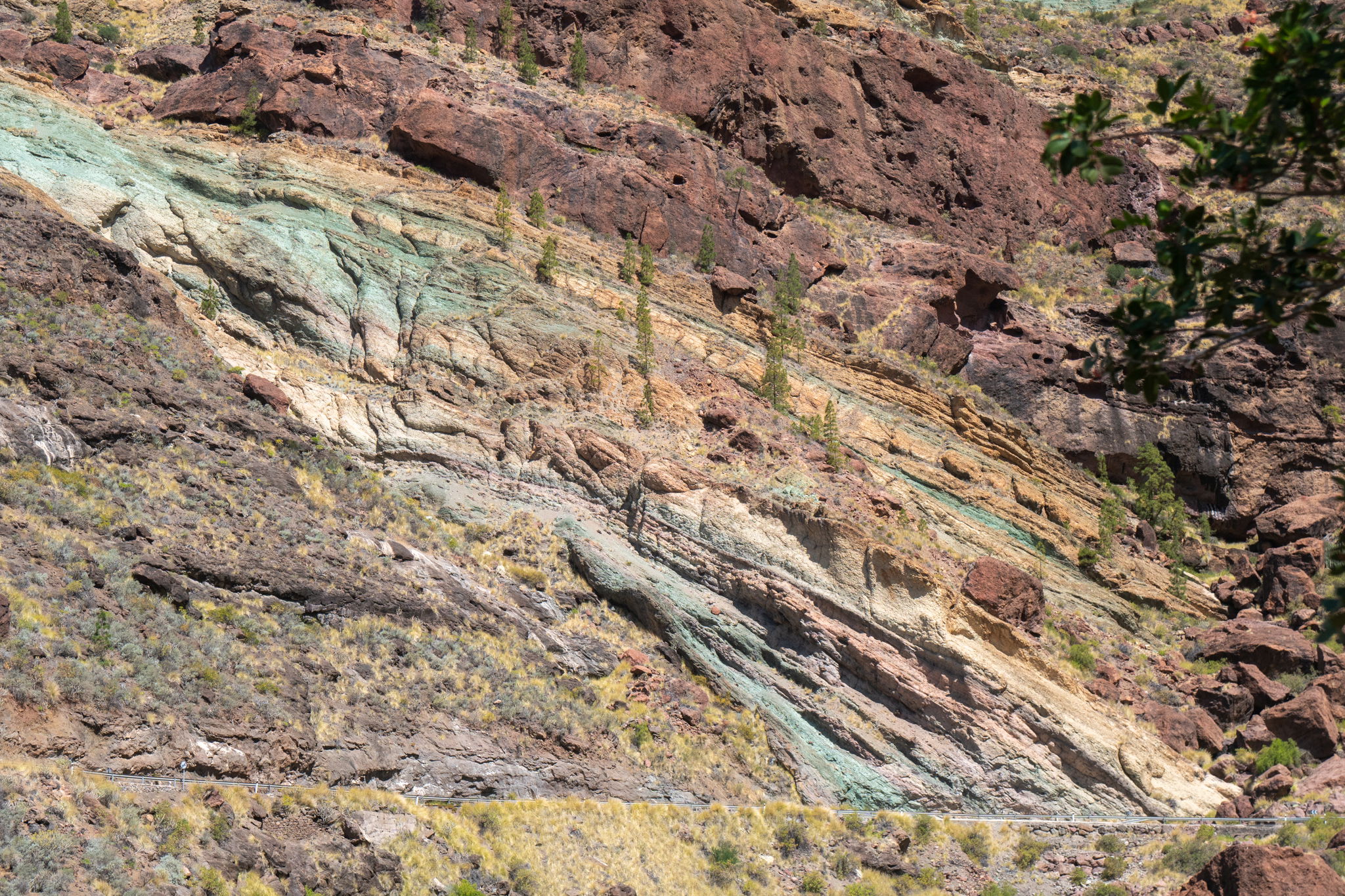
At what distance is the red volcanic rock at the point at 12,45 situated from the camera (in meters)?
37.2

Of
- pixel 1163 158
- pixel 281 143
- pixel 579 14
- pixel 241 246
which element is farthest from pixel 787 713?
pixel 1163 158

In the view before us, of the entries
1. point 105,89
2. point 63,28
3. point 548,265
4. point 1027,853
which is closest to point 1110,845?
point 1027,853

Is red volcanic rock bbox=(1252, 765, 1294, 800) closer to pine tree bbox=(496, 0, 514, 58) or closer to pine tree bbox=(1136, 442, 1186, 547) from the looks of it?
pine tree bbox=(1136, 442, 1186, 547)

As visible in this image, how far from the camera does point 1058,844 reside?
75.7ft

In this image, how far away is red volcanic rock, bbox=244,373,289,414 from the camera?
2698cm

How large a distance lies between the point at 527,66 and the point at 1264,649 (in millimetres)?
34911

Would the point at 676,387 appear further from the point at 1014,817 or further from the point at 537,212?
the point at 1014,817

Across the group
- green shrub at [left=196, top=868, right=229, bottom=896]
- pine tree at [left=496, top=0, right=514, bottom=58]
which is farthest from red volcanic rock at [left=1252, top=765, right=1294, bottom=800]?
pine tree at [left=496, top=0, right=514, bottom=58]

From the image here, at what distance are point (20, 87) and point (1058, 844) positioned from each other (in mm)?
37615

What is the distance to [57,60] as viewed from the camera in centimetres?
3803

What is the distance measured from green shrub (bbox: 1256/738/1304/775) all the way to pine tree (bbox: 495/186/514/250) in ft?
85.4

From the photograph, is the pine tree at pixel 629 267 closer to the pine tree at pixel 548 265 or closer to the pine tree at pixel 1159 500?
the pine tree at pixel 548 265

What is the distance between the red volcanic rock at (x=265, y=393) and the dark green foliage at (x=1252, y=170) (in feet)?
78.1

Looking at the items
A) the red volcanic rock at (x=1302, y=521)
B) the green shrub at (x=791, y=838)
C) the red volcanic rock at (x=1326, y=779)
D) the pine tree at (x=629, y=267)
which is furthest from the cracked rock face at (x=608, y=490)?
the red volcanic rock at (x=1302, y=521)
